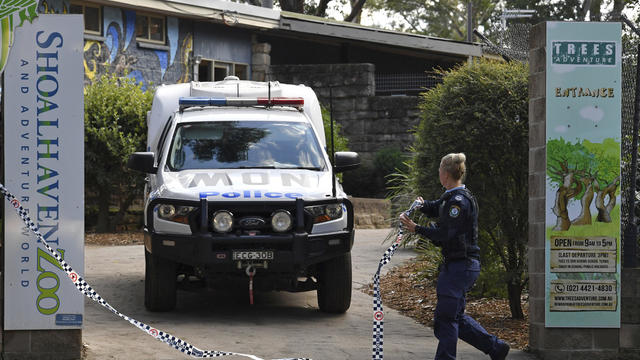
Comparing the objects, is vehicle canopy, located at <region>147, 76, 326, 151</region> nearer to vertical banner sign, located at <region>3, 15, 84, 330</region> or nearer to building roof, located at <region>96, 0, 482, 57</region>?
vertical banner sign, located at <region>3, 15, 84, 330</region>

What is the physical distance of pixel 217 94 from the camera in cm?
1119

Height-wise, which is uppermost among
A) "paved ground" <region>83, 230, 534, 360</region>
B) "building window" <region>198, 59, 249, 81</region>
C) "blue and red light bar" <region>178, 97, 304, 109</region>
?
"building window" <region>198, 59, 249, 81</region>

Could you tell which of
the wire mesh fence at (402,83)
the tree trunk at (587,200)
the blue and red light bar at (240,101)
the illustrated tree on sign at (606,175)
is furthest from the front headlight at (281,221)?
the wire mesh fence at (402,83)

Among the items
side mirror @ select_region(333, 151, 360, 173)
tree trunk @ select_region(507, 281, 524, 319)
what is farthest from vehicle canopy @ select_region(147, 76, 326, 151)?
tree trunk @ select_region(507, 281, 524, 319)

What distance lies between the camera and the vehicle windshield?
32.2ft

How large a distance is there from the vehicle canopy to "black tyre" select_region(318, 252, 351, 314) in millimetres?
2092

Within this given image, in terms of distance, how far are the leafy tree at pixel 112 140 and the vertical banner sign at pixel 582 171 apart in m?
10.3

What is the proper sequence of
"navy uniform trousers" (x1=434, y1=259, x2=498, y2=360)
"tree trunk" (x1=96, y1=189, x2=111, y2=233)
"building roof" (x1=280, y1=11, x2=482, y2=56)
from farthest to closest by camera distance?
"building roof" (x1=280, y1=11, x2=482, y2=56), "tree trunk" (x1=96, y1=189, x2=111, y2=233), "navy uniform trousers" (x1=434, y1=259, x2=498, y2=360)

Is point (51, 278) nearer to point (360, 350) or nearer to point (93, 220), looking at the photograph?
point (360, 350)

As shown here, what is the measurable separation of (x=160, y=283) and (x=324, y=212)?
1688mm

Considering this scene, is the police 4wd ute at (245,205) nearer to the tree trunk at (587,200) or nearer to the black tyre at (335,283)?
the black tyre at (335,283)

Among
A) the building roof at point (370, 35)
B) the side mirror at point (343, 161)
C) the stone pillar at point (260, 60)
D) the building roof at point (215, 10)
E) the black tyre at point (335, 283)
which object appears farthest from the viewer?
the stone pillar at point (260, 60)

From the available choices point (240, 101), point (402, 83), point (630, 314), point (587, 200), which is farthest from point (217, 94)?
point (402, 83)

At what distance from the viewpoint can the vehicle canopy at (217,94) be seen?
439 inches
